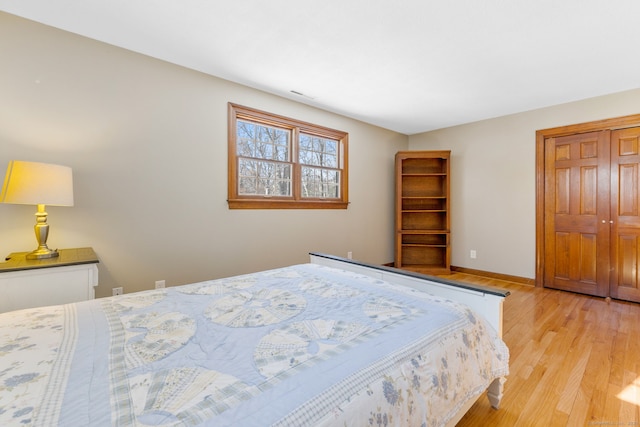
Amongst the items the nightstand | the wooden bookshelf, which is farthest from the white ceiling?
the nightstand

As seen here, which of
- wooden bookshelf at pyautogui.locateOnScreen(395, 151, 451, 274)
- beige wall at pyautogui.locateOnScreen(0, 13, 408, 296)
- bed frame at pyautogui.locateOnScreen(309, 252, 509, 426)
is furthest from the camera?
wooden bookshelf at pyautogui.locateOnScreen(395, 151, 451, 274)

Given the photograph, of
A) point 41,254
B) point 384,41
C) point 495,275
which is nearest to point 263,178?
point 384,41

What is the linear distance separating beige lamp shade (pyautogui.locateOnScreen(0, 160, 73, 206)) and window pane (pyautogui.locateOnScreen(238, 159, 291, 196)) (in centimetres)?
157

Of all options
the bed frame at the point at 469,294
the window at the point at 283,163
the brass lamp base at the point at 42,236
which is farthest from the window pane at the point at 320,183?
the brass lamp base at the point at 42,236

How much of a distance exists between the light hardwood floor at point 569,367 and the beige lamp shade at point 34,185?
8.99ft

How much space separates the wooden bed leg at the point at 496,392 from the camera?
1528mm

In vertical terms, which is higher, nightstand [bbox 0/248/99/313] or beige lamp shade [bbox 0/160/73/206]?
beige lamp shade [bbox 0/160/73/206]

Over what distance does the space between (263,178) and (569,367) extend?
3160 mm

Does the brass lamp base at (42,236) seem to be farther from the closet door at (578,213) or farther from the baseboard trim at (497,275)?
the closet door at (578,213)

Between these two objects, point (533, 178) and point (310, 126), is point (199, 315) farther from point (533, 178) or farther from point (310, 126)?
point (533, 178)

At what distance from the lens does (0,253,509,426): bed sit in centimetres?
68

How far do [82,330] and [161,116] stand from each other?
84.0 inches

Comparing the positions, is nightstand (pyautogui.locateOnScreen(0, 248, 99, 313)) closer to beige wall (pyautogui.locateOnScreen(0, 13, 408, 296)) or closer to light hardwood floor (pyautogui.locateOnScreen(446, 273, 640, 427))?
beige wall (pyautogui.locateOnScreen(0, 13, 408, 296))

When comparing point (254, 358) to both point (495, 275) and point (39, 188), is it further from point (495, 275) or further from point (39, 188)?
point (495, 275)
